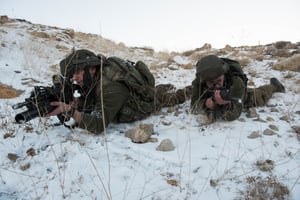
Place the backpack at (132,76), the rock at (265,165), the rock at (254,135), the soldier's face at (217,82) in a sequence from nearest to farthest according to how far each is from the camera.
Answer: the rock at (265,165), the rock at (254,135), the backpack at (132,76), the soldier's face at (217,82)

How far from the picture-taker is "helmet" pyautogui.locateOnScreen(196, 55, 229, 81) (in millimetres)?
3016

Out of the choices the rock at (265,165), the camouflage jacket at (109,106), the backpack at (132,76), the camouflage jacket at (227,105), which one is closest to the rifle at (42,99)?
the camouflage jacket at (109,106)

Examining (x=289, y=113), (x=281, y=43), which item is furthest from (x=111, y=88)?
(x=281, y=43)

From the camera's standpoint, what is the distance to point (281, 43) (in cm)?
1006

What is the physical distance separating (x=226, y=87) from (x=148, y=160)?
157 cm

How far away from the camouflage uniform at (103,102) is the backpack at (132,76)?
60 mm

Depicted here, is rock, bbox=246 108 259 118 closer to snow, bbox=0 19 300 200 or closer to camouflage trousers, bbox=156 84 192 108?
snow, bbox=0 19 300 200

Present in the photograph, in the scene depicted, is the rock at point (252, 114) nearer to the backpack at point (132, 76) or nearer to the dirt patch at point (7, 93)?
the backpack at point (132, 76)

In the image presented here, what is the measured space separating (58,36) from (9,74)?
483 centimetres

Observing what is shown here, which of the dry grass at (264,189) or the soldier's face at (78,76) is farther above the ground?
the soldier's face at (78,76)

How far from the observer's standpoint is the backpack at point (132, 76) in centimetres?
300

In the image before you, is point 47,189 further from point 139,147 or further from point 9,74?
point 9,74

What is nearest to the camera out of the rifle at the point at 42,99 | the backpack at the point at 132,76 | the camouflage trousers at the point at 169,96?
the rifle at the point at 42,99

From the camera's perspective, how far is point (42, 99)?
8.38ft
